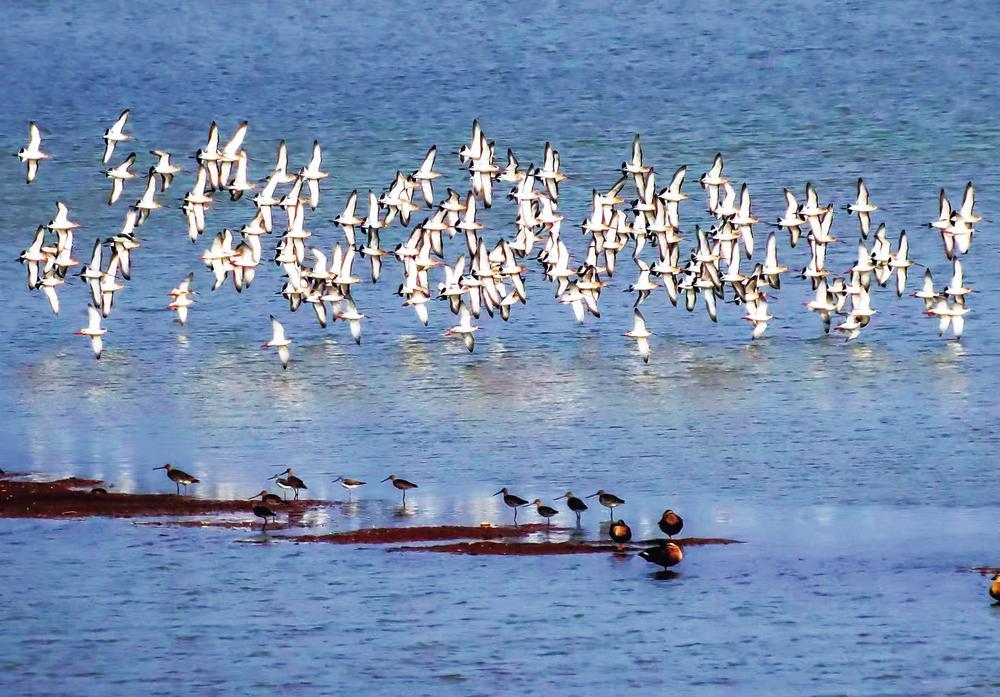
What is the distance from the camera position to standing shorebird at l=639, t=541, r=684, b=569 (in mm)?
38438

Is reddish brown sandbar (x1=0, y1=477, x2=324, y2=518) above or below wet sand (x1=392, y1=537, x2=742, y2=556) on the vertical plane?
above

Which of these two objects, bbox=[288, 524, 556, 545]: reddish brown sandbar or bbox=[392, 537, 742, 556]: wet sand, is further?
bbox=[288, 524, 556, 545]: reddish brown sandbar

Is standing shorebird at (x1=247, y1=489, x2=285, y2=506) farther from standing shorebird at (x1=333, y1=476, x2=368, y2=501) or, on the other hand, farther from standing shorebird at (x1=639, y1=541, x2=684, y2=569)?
standing shorebird at (x1=639, y1=541, x2=684, y2=569)

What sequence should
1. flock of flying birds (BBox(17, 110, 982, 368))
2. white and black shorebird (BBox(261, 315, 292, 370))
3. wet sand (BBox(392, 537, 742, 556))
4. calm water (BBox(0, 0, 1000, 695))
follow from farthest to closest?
flock of flying birds (BBox(17, 110, 982, 368)) → white and black shorebird (BBox(261, 315, 292, 370)) → wet sand (BBox(392, 537, 742, 556)) → calm water (BBox(0, 0, 1000, 695))

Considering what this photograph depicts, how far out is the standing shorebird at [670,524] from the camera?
39688 millimetres

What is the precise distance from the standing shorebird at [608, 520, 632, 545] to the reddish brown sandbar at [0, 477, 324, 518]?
6.08 meters

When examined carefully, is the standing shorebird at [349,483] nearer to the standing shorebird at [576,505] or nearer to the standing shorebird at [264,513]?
the standing shorebird at [264,513]

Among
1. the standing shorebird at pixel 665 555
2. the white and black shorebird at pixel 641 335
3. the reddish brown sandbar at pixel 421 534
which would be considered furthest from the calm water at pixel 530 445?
the reddish brown sandbar at pixel 421 534

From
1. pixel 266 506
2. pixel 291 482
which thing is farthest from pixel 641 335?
pixel 266 506

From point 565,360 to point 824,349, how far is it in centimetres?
603

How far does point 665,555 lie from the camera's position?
38.4m

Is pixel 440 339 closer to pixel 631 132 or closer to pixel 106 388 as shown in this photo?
pixel 106 388

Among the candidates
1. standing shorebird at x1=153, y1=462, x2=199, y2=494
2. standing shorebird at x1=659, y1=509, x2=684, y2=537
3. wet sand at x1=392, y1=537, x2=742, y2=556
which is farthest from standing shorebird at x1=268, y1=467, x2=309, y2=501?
standing shorebird at x1=659, y1=509, x2=684, y2=537

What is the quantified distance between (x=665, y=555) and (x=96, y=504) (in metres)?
10.7
